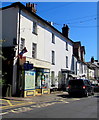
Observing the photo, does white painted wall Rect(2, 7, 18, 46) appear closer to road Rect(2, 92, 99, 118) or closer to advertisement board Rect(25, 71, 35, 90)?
advertisement board Rect(25, 71, 35, 90)

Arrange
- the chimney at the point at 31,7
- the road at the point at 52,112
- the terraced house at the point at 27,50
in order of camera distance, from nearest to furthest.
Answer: the road at the point at 52,112 < the terraced house at the point at 27,50 < the chimney at the point at 31,7

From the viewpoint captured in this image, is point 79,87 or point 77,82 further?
point 77,82

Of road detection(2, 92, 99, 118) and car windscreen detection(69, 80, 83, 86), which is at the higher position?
car windscreen detection(69, 80, 83, 86)

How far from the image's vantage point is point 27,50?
61.6 feet

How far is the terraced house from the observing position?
16.8 meters

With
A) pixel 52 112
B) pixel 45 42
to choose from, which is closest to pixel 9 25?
pixel 45 42

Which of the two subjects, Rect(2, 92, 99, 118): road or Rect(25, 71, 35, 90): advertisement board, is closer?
Rect(2, 92, 99, 118): road

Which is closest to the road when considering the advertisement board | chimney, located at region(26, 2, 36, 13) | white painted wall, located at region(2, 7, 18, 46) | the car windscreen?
the advertisement board

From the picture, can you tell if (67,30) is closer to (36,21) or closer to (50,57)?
(50,57)

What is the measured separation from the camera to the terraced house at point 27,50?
662 inches

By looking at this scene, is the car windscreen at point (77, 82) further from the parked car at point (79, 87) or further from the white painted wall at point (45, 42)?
the white painted wall at point (45, 42)

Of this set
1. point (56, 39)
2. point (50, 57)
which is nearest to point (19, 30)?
point (50, 57)

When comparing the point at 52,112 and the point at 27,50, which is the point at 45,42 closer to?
the point at 27,50

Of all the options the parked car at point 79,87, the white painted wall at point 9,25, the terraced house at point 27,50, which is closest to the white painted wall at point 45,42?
the terraced house at point 27,50
